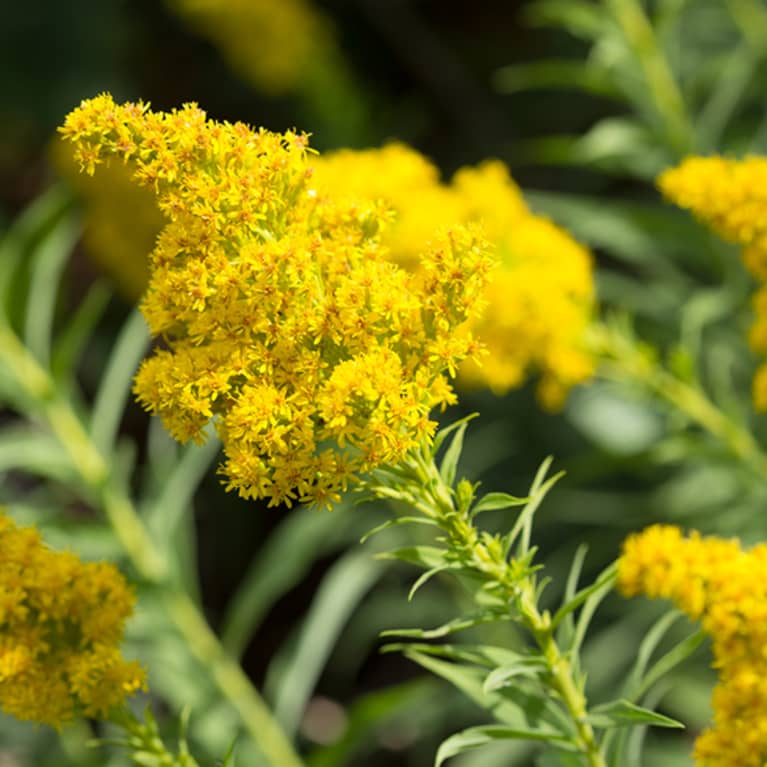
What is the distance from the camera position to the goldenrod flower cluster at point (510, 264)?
87.7 inches

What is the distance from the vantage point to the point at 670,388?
232cm

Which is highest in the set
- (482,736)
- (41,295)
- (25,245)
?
(25,245)

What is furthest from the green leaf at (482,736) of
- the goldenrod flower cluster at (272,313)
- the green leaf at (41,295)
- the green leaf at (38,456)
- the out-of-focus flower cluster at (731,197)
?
the green leaf at (41,295)

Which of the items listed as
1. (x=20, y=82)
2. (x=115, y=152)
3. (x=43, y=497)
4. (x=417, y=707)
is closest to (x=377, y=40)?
(x=20, y=82)

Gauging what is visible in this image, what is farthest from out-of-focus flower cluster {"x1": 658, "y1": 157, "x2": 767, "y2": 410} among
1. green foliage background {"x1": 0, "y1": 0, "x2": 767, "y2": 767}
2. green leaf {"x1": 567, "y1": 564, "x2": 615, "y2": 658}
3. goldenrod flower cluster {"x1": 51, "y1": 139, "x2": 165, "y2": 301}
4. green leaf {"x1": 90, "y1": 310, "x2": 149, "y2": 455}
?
goldenrod flower cluster {"x1": 51, "y1": 139, "x2": 165, "y2": 301}

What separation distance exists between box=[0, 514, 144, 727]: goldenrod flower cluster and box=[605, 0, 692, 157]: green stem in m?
1.94

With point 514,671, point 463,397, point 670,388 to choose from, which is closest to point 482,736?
point 514,671

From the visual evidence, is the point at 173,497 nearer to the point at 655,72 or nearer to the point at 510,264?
the point at 510,264

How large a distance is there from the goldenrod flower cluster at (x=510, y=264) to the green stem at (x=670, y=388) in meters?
0.06

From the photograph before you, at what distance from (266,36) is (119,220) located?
1.07 metres

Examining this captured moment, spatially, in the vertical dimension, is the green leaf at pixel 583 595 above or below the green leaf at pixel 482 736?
above

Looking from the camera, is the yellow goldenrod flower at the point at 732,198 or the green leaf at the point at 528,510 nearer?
the green leaf at the point at 528,510

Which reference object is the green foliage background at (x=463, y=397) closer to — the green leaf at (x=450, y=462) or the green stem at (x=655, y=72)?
the green stem at (x=655, y=72)

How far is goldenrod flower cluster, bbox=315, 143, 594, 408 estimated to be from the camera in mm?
2227
